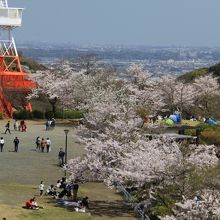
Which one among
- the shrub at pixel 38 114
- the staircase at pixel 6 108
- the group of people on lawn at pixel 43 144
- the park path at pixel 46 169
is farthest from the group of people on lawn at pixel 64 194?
the staircase at pixel 6 108

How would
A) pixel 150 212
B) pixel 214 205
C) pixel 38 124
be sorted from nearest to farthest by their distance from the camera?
pixel 214 205 < pixel 150 212 < pixel 38 124

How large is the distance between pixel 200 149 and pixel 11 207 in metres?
7.02

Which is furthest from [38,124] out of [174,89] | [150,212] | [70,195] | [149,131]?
[150,212]

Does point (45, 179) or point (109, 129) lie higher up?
point (109, 129)

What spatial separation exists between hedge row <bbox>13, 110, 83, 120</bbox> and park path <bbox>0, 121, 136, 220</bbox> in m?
5.81

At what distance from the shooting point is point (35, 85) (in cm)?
5278

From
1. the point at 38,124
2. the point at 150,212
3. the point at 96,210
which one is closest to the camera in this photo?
the point at 150,212

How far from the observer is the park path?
25.2 metres

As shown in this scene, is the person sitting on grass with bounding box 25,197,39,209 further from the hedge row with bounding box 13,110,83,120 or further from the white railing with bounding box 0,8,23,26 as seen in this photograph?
the white railing with bounding box 0,8,23,26

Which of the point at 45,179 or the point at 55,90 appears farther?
the point at 55,90

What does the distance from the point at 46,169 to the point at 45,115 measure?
18.6 m

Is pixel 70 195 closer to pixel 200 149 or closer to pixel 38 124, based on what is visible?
pixel 200 149

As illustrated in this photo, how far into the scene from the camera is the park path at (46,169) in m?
25.2

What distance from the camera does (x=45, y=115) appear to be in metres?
50.2
